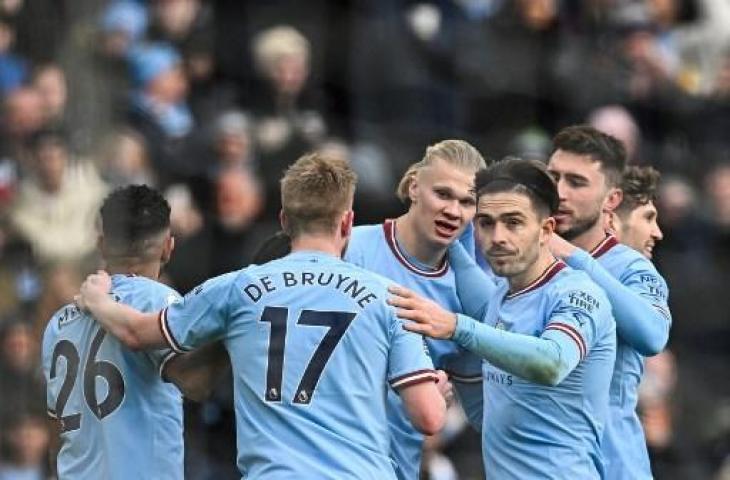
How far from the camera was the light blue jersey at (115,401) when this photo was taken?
5125 millimetres

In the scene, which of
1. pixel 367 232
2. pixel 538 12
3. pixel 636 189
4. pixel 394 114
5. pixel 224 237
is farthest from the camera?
pixel 538 12

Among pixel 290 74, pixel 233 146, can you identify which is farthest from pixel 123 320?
pixel 290 74

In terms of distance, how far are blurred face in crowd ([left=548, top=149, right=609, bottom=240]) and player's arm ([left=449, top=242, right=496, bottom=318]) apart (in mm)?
305

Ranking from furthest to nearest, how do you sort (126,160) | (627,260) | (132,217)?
(126,160)
(627,260)
(132,217)

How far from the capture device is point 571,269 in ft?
17.1

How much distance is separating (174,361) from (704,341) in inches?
152

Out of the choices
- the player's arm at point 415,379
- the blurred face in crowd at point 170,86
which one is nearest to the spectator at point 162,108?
the blurred face in crowd at point 170,86

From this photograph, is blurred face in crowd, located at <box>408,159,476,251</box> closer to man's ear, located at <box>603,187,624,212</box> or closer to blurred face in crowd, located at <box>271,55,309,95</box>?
man's ear, located at <box>603,187,624,212</box>

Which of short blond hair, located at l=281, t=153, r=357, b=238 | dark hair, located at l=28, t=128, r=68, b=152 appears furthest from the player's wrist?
dark hair, located at l=28, t=128, r=68, b=152

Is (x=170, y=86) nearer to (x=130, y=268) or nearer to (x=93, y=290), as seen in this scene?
(x=130, y=268)

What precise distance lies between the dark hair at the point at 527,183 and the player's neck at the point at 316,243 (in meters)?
0.54

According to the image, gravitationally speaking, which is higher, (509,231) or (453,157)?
(453,157)

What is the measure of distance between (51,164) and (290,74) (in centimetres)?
214

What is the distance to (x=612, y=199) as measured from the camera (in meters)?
5.85
